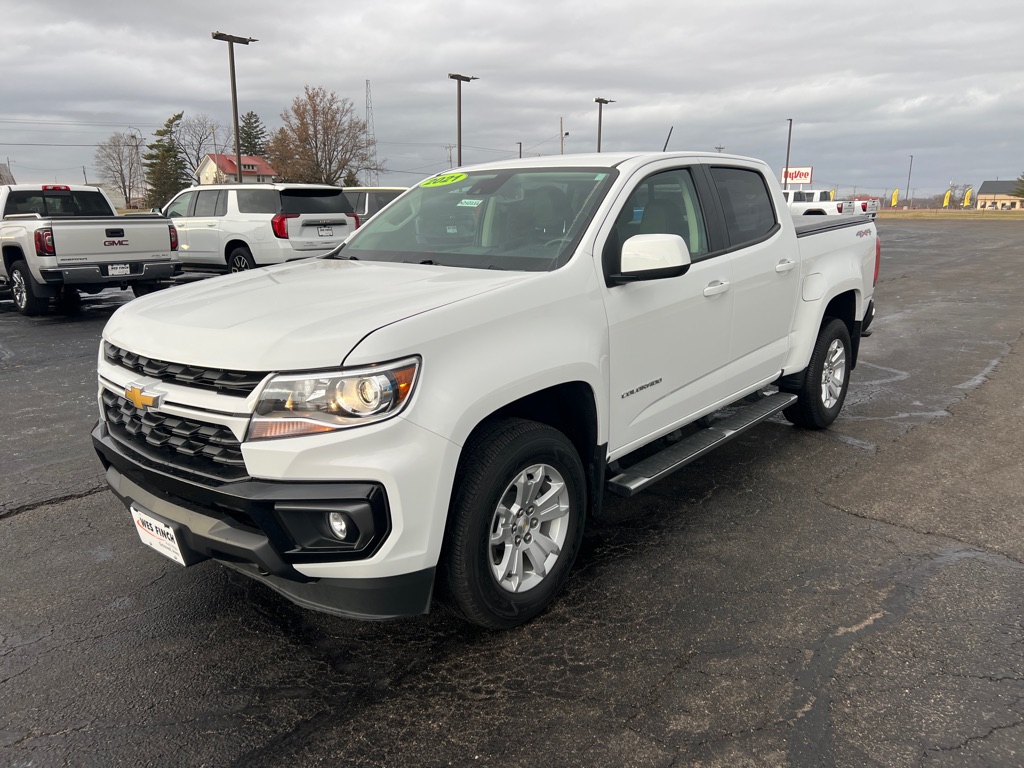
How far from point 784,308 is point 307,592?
3.44m

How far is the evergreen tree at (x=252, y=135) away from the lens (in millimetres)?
91250

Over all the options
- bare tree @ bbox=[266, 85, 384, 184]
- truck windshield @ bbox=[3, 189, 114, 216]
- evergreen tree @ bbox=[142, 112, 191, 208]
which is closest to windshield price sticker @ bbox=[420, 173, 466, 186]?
truck windshield @ bbox=[3, 189, 114, 216]

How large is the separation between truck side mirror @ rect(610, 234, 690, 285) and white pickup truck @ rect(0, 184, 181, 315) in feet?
31.0

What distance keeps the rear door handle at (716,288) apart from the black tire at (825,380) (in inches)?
56.7

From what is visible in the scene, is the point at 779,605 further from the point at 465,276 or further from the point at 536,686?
the point at 465,276

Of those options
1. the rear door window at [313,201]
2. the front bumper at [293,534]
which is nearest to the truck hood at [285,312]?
the front bumper at [293,534]

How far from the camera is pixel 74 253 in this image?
1021 cm

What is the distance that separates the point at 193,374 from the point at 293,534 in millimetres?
668

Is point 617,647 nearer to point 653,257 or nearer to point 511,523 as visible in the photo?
point 511,523

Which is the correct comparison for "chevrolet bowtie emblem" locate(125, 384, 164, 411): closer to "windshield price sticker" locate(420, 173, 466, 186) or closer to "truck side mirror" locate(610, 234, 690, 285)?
"truck side mirror" locate(610, 234, 690, 285)

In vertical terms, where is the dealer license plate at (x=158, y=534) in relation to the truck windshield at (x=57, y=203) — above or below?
below

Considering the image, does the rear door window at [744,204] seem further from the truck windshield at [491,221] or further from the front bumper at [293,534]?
the front bumper at [293,534]

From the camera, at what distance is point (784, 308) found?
4.75 metres

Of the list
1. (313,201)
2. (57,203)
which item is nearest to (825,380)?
(313,201)
